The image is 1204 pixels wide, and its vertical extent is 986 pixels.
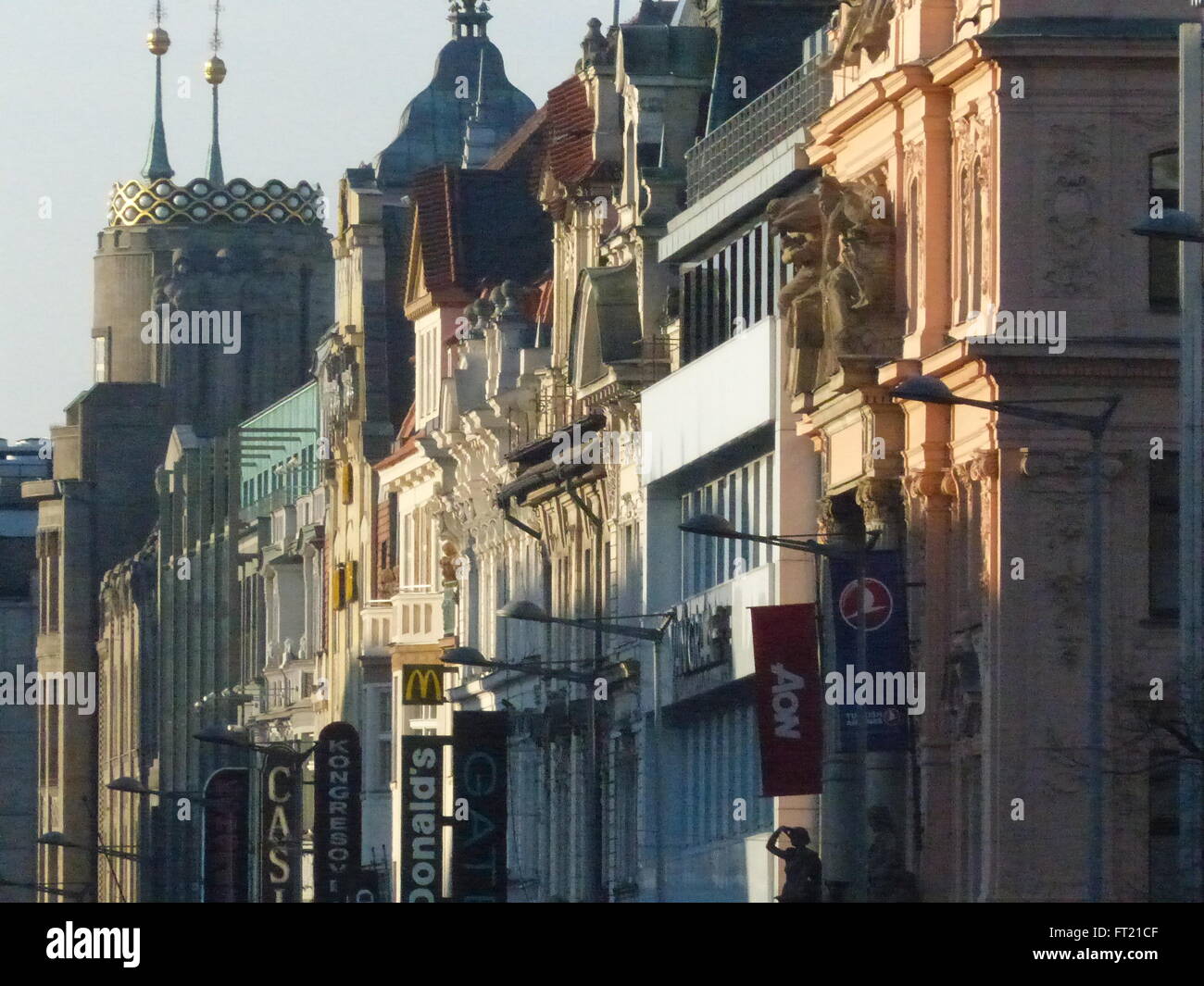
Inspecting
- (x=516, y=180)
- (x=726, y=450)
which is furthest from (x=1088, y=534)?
(x=516, y=180)

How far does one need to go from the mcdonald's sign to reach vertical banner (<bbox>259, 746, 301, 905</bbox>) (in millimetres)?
14608

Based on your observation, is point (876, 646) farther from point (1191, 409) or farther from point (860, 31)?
point (1191, 409)

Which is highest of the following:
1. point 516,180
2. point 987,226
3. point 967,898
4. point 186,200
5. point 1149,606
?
point 186,200

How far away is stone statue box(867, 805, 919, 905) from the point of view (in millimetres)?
57312

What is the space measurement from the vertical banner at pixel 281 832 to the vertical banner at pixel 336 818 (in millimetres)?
6210

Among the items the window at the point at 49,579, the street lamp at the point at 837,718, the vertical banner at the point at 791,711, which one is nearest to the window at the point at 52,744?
the window at the point at 49,579

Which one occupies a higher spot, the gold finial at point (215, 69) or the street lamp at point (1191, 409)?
the gold finial at point (215, 69)

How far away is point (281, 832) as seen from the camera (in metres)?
107

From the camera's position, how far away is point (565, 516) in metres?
86.4

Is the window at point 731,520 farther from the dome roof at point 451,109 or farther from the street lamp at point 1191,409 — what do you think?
the dome roof at point 451,109

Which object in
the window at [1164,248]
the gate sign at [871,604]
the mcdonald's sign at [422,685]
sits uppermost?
the window at [1164,248]

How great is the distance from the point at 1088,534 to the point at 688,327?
21.0 m

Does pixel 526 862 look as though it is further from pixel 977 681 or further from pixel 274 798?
pixel 977 681

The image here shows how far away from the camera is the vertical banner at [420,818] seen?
89000 mm
